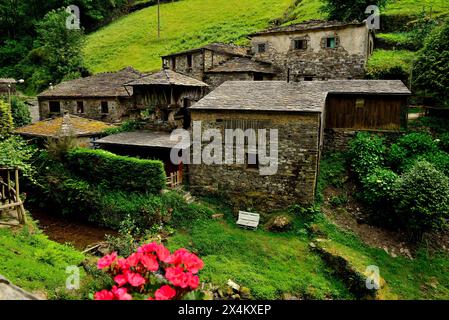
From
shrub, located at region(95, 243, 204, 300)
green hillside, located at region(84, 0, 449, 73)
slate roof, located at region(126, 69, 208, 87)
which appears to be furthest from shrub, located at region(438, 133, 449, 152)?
green hillside, located at region(84, 0, 449, 73)

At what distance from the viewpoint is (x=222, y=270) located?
42.9 ft

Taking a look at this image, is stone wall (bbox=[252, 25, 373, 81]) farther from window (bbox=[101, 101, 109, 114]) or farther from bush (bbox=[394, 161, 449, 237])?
bush (bbox=[394, 161, 449, 237])

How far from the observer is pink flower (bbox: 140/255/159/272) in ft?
13.3

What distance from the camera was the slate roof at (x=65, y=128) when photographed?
72.7ft

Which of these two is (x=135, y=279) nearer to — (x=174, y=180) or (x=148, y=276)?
(x=148, y=276)

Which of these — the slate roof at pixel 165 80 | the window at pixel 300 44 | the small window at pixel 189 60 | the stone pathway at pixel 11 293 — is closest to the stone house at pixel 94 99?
the slate roof at pixel 165 80

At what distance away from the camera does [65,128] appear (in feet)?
73.7

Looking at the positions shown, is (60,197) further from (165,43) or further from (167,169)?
(165,43)

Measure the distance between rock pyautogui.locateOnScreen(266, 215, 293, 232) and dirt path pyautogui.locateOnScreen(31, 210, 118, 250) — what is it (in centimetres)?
760

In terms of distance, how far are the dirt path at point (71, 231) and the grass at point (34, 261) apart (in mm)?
2661

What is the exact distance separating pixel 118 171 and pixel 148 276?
14018 mm

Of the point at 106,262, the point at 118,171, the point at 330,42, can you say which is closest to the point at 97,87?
the point at 118,171

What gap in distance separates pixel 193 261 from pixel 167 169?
50.7 ft
